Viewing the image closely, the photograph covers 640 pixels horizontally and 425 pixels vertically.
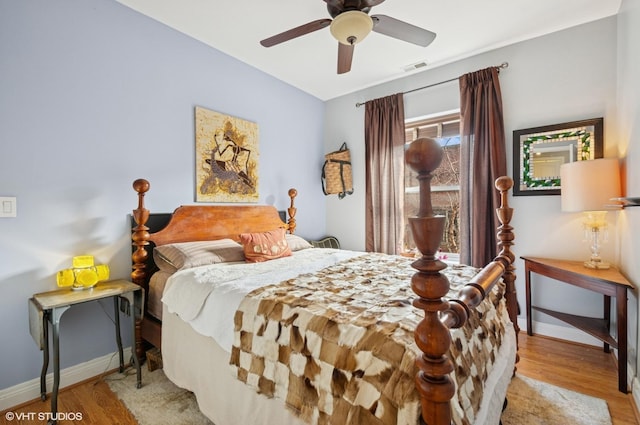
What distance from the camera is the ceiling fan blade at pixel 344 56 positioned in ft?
7.12

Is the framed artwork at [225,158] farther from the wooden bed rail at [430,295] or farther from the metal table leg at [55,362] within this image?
the wooden bed rail at [430,295]

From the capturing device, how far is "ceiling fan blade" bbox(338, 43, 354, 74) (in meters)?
2.17

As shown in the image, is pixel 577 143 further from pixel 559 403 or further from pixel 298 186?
pixel 298 186

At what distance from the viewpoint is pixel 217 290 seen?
166 centimetres

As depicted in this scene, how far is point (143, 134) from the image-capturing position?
2406 millimetres

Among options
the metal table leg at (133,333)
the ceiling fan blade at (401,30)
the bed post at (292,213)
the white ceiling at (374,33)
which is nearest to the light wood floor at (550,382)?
the metal table leg at (133,333)

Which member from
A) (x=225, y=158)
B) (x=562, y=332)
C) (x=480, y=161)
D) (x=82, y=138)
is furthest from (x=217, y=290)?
(x=562, y=332)

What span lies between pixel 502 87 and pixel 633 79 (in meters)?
1.09

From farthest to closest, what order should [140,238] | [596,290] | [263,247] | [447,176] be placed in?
[447,176]
[263,247]
[140,238]
[596,290]

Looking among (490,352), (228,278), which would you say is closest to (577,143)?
(490,352)

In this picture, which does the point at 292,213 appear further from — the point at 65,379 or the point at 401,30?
the point at 65,379

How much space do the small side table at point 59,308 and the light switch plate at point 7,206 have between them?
0.54m

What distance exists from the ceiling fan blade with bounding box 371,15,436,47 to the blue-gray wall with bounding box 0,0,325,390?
1764 mm

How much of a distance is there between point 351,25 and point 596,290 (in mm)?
2489
